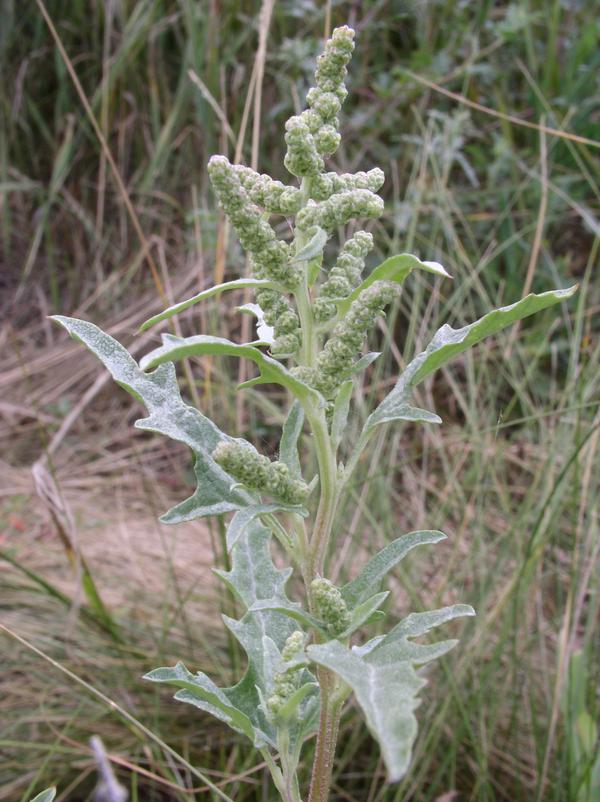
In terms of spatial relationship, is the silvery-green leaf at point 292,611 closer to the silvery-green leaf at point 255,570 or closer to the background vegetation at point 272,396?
the silvery-green leaf at point 255,570

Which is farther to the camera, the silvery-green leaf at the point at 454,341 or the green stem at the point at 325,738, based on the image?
the green stem at the point at 325,738

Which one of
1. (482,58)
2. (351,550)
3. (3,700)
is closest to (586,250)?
(482,58)

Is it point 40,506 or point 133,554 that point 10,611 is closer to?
point 133,554

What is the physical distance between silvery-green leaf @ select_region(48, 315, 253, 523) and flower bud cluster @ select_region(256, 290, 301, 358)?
13 centimetres

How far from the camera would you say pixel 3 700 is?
213cm

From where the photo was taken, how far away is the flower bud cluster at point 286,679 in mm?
923

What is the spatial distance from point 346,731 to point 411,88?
222 cm

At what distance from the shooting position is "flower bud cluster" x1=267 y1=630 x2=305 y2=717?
923 millimetres

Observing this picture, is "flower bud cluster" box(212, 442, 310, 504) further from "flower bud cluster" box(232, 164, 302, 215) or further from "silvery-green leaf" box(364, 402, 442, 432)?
"flower bud cluster" box(232, 164, 302, 215)

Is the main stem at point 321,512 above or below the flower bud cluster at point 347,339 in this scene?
below

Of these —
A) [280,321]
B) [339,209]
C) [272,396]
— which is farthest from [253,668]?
[272,396]

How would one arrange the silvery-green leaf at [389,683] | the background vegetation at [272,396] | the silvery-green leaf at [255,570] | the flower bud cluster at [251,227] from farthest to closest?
the background vegetation at [272,396]
the silvery-green leaf at [255,570]
the flower bud cluster at [251,227]
the silvery-green leaf at [389,683]

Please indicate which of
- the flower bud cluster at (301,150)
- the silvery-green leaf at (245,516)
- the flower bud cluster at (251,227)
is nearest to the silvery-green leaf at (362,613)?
the silvery-green leaf at (245,516)

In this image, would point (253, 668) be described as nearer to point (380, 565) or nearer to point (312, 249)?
point (380, 565)
